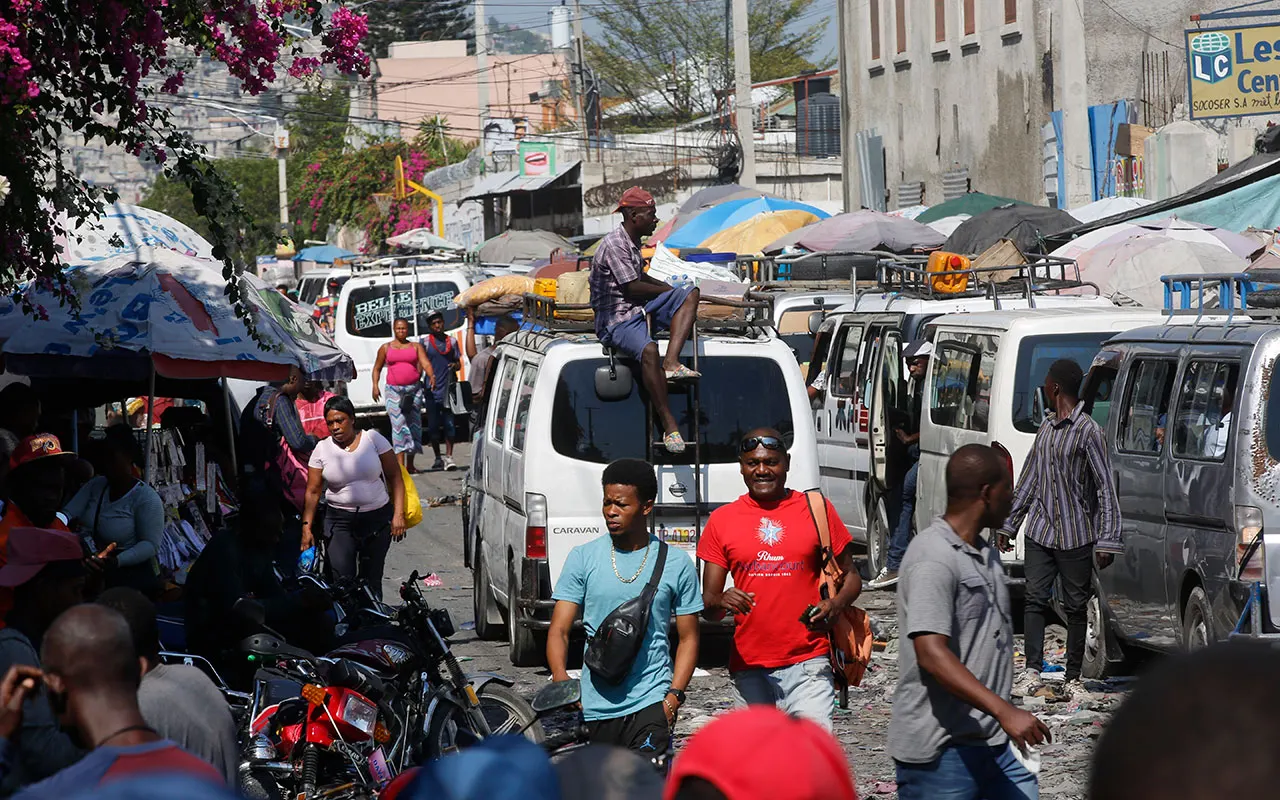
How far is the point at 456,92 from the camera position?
93125 mm

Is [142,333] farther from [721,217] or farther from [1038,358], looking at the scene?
[721,217]

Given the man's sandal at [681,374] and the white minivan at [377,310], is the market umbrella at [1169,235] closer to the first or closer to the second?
the man's sandal at [681,374]

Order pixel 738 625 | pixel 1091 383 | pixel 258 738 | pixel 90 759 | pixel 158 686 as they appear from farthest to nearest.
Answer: pixel 1091 383 < pixel 258 738 < pixel 738 625 < pixel 158 686 < pixel 90 759

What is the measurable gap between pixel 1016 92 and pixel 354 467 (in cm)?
2305

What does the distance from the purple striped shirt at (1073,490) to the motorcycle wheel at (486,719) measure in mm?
3212

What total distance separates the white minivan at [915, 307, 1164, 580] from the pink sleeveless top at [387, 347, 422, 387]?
998cm

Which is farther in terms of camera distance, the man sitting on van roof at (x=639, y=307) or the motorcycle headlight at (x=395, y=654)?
the man sitting on van roof at (x=639, y=307)

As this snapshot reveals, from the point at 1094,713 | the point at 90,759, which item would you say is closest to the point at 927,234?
the point at 1094,713

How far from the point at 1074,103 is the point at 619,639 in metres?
25.3

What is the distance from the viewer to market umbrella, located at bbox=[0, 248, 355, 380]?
11406 mm

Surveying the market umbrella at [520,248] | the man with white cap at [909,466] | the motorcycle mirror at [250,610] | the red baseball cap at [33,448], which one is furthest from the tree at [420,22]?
the motorcycle mirror at [250,610]

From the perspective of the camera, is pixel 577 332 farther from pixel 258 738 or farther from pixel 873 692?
pixel 258 738

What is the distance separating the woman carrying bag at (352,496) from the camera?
11531 mm

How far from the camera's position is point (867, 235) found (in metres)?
22.8
